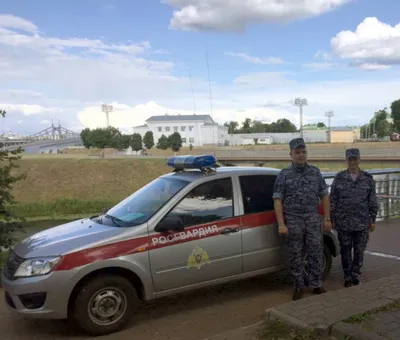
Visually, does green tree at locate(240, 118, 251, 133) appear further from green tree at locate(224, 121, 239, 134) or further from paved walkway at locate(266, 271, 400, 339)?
paved walkway at locate(266, 271, 400, 339)

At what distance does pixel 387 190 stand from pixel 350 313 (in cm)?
783

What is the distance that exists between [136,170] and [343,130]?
82.1 meters

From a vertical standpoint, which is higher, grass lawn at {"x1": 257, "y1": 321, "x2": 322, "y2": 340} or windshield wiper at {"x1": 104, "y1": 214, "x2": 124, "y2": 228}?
windshield wiper at {"x1": 104, "y1": 214, "x2": 124, "y2": 228}

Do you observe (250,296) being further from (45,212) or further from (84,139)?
(84,139)

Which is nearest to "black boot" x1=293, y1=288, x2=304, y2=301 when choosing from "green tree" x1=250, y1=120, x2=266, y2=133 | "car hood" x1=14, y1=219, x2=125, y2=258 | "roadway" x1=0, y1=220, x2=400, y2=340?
"roadway" x1=0, y1=220, x2=400, y2=340

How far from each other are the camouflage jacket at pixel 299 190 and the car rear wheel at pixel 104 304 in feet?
6.52

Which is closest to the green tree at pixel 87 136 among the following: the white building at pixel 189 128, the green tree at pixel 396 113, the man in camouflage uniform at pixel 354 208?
the white building at pixel 189 128

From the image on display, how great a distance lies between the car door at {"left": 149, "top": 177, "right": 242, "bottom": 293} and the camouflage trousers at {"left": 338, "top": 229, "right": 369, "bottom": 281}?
4.76ft

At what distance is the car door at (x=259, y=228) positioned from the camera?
5.20 meters

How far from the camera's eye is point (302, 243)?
511 cm

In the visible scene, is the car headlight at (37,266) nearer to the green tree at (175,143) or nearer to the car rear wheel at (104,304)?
the car rear wheel at (104,304)

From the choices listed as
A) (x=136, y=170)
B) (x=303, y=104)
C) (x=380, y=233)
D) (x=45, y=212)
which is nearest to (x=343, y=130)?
(x=303, y=104)

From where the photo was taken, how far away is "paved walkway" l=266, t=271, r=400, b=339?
3.72m

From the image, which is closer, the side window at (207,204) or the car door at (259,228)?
the side window at (207,204)
